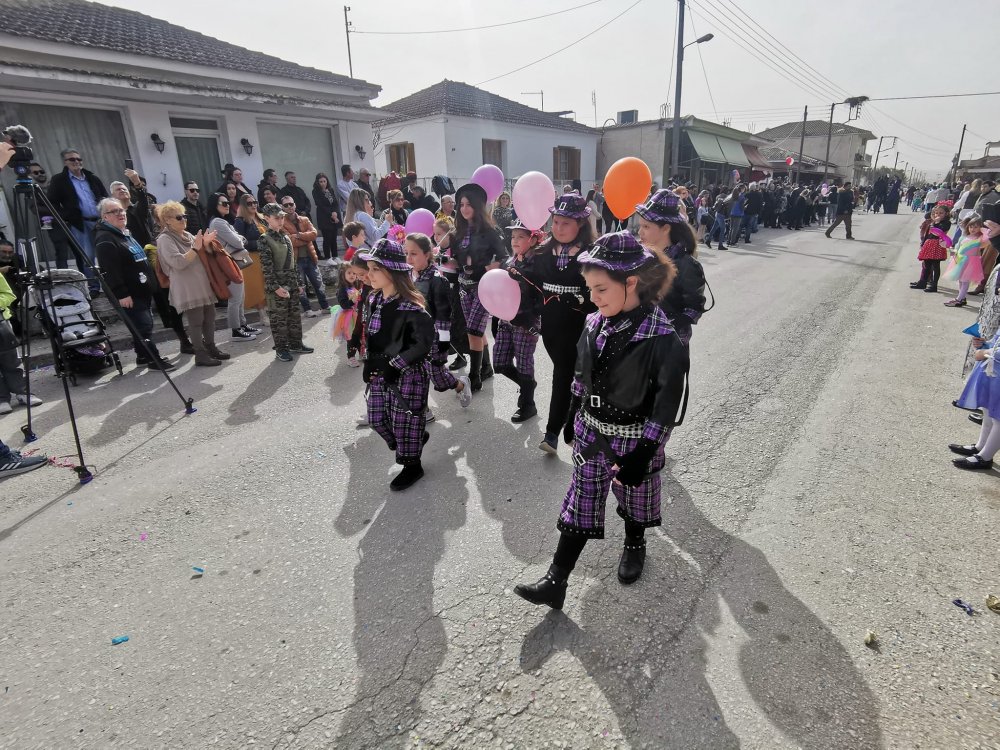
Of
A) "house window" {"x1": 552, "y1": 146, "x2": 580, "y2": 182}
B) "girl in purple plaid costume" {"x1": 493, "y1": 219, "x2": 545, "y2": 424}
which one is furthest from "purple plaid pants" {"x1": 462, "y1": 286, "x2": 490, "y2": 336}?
"house window" {"x1": 552, "y1": 146, "x2": 580, "y2": 182}

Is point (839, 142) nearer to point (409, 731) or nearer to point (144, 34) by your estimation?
point (144, 34)

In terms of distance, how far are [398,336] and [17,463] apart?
3.29 m

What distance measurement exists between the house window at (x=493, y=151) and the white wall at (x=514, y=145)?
0.22 m

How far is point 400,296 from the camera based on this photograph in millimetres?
3607

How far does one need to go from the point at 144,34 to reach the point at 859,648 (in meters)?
16.4

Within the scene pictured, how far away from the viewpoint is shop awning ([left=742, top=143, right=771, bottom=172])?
3631 cm

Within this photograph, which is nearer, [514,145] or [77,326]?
[77,326]

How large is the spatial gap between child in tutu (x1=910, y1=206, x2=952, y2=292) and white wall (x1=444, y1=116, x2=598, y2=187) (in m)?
15.3

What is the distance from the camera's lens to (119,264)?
5.91 metres

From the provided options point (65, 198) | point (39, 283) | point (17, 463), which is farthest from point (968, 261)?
point (65, 198)

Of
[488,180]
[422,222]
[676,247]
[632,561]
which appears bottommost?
[632,561]

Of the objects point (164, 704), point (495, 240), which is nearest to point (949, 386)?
point (495, 240)

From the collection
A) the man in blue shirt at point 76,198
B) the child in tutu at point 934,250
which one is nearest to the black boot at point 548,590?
the man in blue shirt at point 76,198

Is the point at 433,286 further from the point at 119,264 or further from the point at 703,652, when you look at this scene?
the point at 119,264
